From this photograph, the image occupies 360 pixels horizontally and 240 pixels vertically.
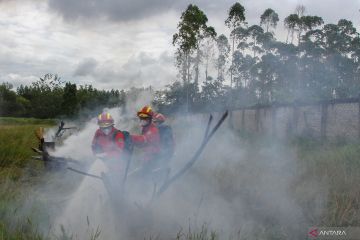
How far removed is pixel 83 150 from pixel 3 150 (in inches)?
85.6

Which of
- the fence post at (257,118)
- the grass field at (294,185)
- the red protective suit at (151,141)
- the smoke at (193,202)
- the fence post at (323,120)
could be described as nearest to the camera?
the grass field at (294,185)

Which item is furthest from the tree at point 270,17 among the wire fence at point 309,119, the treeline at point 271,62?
the wire fence at point 309,119

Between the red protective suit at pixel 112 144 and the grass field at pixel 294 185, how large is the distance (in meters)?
1.37

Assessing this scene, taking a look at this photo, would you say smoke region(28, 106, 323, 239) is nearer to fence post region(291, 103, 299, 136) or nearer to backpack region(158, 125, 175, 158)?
backpack region(158, 125, 175, 158)

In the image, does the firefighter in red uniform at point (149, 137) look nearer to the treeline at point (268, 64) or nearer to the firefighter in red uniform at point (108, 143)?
the firefighter in red uniform at point (108, 143)

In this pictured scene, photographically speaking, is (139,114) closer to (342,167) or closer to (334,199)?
(334,199)

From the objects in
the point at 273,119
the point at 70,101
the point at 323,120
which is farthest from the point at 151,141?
the point at 70,101

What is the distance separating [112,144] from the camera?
720cm

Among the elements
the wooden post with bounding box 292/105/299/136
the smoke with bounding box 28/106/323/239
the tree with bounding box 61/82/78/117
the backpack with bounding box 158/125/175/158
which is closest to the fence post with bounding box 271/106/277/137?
the wooden post with bounding box 292/105/299/136

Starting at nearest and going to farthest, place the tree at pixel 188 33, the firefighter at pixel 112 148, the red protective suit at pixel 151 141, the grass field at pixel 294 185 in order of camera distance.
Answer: the grass field at pixel 294 185, the firefighter at pixel 112 148, the red protective suit at pixel 151 141, the tree at pixel 188 33

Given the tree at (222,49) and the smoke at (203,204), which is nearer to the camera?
the smoke at (203,204)

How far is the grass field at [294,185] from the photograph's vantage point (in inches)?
245

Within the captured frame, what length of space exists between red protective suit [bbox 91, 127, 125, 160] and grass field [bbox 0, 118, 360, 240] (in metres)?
1.37

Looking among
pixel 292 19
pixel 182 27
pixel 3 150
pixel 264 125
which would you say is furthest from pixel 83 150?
pixel 292 19
